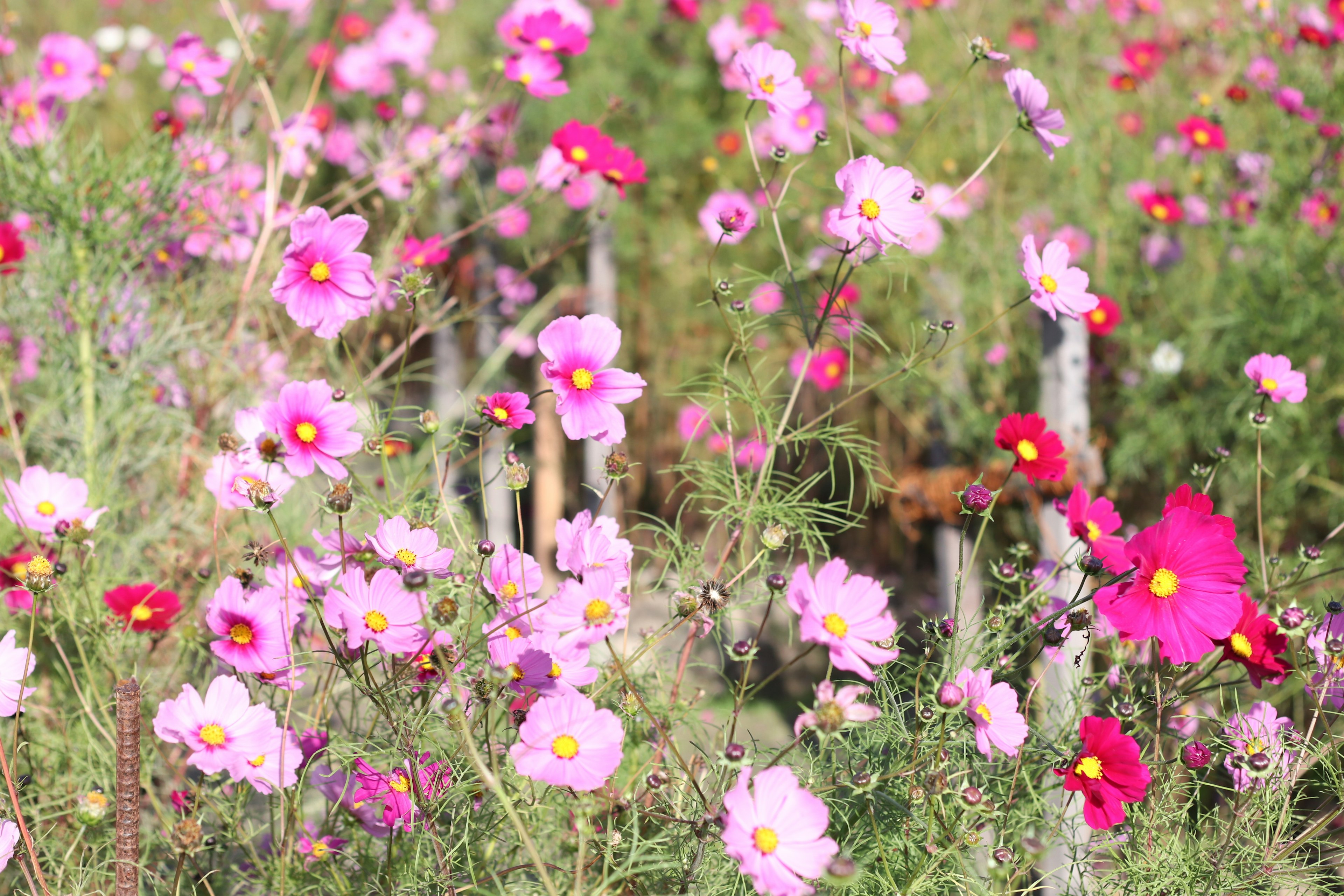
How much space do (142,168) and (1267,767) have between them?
1693 millimetres

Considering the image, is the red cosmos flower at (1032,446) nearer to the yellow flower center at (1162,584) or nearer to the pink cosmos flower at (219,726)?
the yellow flower center at (1162,584)

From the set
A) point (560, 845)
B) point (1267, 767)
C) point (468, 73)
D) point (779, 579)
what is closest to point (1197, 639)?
point (1267, 767)

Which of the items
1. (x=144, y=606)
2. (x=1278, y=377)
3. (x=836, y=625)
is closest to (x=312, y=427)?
(x=144, y=606)

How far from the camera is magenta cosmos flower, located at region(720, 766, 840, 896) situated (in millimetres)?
649

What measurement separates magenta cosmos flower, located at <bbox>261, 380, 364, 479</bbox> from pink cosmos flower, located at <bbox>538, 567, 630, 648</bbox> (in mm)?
266

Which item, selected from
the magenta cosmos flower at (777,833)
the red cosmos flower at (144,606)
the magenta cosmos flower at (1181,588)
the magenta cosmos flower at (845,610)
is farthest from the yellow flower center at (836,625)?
the red cosmos flower at (144,606)

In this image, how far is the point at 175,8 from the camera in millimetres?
4141

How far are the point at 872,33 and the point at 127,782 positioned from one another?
1.04 meters

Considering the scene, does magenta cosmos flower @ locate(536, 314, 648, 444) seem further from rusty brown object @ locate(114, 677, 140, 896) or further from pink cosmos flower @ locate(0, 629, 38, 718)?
pink cosmos flower @ locate(0, 629, 38, 718)

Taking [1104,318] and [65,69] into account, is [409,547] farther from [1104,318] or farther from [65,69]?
[1104,318]

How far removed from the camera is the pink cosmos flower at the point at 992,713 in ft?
2.62

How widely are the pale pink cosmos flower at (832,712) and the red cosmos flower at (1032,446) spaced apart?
38cm

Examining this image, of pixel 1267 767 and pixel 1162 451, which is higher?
pixel 1267 767

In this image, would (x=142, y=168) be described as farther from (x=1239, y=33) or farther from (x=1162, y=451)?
(x=1239, y=33)
